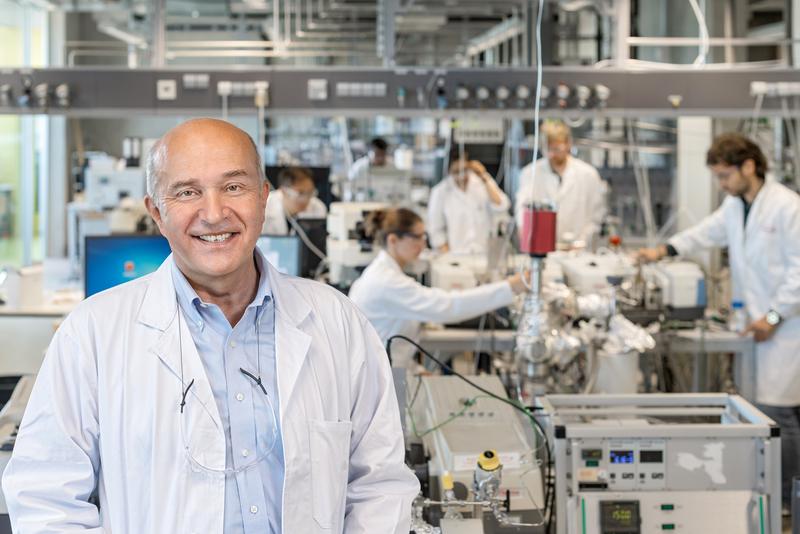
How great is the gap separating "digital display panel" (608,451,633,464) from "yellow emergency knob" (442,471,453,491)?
390 mm

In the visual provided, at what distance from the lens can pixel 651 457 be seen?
224 centimetres

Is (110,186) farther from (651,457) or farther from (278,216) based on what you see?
(651,457)

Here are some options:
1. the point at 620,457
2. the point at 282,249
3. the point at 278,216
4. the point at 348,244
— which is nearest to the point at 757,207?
the point at 348,244

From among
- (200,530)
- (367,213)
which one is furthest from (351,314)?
(367,213)

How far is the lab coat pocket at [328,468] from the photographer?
1474 millimetres

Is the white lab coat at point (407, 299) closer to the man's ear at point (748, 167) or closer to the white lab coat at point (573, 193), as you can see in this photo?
the man's ear at point (748, 167)

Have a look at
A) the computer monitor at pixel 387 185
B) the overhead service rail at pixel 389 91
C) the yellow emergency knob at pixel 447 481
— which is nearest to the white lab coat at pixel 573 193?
the computer monitor at pixel 387 185

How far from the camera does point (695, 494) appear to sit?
2240 millimetres

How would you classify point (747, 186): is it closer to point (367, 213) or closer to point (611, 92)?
point (611, 92)

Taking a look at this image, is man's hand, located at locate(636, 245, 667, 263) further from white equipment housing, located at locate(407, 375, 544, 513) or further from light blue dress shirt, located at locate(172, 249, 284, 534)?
light blue dress shirt, located at locate(172, 249, 284, 534)

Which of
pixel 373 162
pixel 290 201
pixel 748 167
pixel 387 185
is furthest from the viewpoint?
pixel 373 162

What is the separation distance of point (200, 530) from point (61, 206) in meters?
8.30

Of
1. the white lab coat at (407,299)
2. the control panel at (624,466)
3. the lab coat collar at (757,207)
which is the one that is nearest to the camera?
the control panel at (624,466)

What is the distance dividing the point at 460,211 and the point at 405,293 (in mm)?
2586
